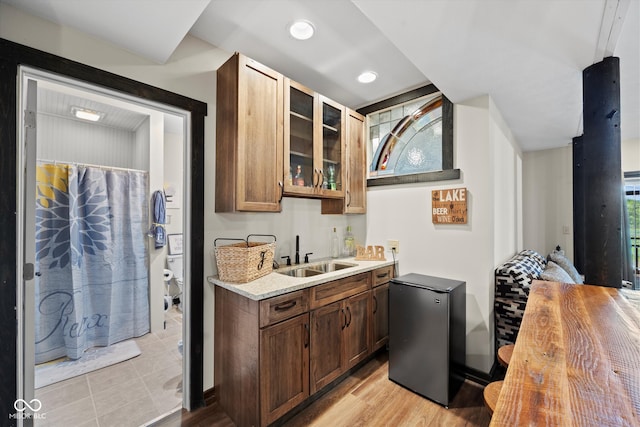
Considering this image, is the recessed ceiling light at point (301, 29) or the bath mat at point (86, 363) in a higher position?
the recessed ceiling light at point (301, 29)

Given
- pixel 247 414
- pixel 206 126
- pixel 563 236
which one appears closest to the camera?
pixel 247 414

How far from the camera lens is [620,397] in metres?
0.58

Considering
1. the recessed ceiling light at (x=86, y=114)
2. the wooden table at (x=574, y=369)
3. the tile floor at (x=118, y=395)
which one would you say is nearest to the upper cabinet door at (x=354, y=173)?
the wooden table at (x=574, y=369)

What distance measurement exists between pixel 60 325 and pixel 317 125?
10.2ft

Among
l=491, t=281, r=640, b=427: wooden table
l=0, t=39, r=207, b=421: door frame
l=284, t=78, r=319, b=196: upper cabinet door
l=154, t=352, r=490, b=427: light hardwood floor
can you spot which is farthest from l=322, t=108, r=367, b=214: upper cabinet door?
l=0, t=39, r=207, b=421: door frame

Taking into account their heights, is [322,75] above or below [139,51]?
above

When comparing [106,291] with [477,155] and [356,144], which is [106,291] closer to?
[356,144]

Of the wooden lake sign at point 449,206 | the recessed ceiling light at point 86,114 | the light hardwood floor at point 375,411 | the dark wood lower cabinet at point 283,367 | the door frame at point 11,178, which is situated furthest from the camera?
the recessed ceiling light at point 86,114

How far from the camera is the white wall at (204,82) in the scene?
4.43 feet

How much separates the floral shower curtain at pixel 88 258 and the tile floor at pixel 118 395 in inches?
21.3

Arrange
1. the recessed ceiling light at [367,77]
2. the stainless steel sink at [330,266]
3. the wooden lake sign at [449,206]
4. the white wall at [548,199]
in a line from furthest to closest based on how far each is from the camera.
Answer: the white wall at [548,199], the stainless steel sink at [330,266], the recessed ceiling light at [367,77], the wooden lake sign at [449,206]

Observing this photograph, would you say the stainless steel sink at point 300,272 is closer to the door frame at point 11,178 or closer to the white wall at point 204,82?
the white wall at point 204,82

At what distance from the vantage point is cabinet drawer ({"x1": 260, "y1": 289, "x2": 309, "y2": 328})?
156 centimetres

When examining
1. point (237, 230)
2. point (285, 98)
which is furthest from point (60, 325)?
point (285, 98)
